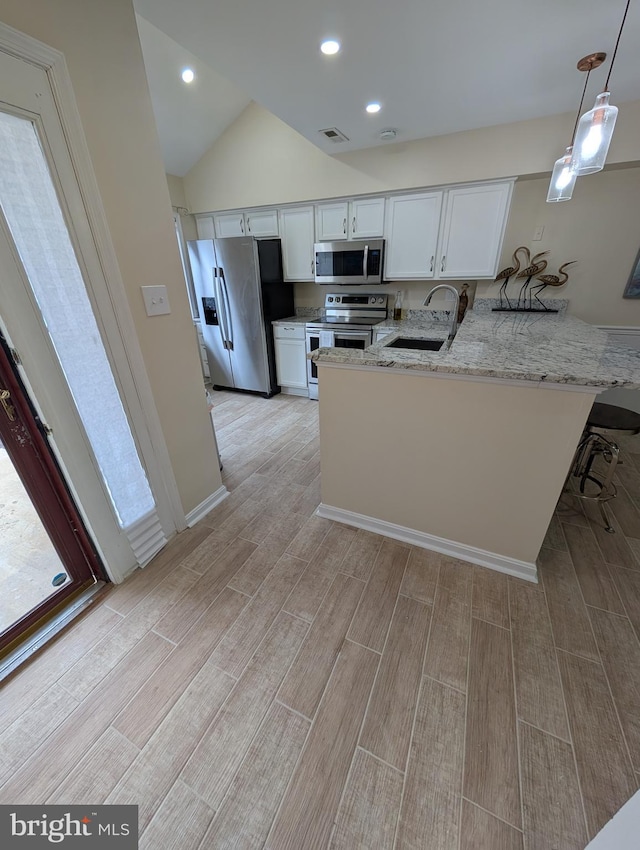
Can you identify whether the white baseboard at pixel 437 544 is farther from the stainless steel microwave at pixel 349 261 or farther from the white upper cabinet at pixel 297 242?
the white upper cabinet at pixel 297 242

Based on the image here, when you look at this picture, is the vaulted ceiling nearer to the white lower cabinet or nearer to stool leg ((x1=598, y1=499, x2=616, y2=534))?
the white lower cabinet

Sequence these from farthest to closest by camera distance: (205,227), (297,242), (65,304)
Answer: (205,227) < (297,242) < (65,304)

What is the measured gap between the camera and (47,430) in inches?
51.6

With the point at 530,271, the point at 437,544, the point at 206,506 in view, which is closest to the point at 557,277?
the point at 530,271

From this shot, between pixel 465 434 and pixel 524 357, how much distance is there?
440 mm

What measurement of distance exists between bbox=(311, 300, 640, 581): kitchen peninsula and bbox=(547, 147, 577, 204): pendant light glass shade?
0.89 metres

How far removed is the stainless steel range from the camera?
3482 mm

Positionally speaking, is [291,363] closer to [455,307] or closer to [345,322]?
[345,322]

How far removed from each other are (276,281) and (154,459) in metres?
2.84

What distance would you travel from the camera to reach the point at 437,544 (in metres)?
1.79

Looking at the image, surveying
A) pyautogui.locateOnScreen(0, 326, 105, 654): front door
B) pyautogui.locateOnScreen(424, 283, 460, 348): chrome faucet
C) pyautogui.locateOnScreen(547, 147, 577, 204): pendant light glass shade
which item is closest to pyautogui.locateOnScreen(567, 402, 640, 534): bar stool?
pyautogui.locateOnScreen(424, 283, 460, 348): chrome faucet

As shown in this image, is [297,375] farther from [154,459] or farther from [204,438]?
[154,459]

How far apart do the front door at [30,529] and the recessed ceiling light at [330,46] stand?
2106 mm

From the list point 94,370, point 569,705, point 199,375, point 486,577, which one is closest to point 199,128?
point 199,375
